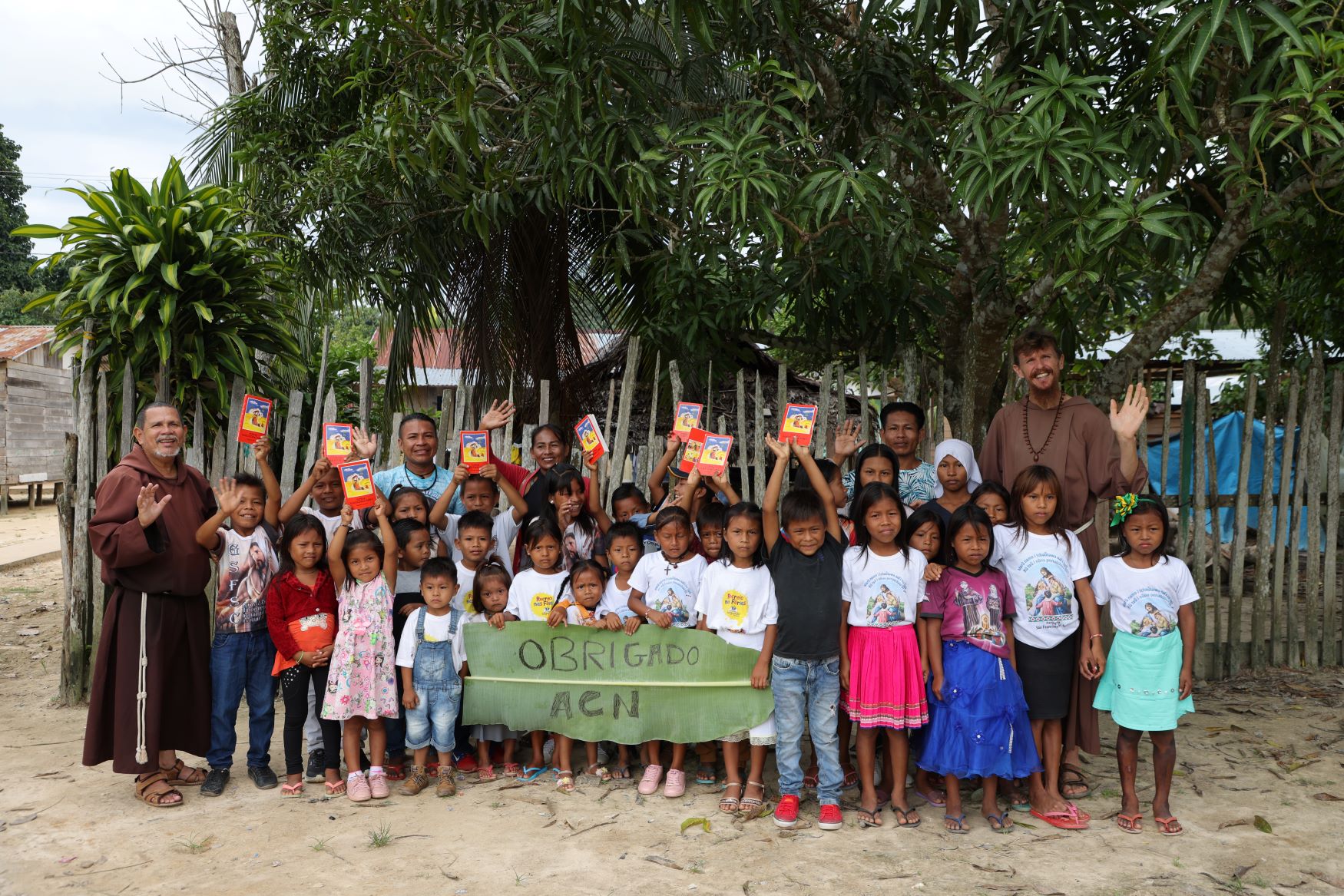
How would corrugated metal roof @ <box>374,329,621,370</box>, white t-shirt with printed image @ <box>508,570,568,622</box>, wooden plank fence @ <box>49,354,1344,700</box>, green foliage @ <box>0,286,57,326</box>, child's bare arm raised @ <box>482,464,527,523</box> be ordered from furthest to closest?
1. green foliage @ <box>0,286,57,326</box>
2. corrugated metal roof @ <box>374,329,621,370</box>
3. wooden plank fence @ <box>49,354,1344,700</box>
4. child's bare arm raised @ <box>482,464,527,523</box>
5. white t-shirt with printed image @ <box>508,570,568,622</box>

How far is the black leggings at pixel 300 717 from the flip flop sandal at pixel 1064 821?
2.86m

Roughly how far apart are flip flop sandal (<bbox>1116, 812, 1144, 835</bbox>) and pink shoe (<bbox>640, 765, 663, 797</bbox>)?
179 cm

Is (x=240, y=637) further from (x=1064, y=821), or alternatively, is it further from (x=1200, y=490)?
(x=1200, y=490)

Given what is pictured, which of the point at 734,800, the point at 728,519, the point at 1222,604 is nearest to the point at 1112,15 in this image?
the point at 728,519

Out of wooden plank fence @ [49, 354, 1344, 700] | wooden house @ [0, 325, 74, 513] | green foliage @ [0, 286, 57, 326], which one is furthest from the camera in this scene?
green foliage @ [0, 286, 57, 326]

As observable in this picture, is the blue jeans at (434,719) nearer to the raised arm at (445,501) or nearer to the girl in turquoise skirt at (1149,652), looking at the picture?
the raised arm at (445,501)

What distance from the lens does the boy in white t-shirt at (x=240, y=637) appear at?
410 centimetres

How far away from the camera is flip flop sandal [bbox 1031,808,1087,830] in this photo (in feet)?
12.1

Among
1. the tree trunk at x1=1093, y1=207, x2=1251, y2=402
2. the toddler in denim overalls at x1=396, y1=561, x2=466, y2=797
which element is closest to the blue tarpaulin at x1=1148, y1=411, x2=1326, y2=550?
the tree trunk at x1=1093, y1=207, x2=1251, y2=402

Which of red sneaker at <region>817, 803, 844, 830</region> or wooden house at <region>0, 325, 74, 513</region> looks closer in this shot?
red sneaker at <region>817, 803, 844, 830</region>

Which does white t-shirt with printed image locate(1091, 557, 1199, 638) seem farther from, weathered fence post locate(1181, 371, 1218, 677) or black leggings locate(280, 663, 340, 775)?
black leggings locate(280, 663, 340, 775)

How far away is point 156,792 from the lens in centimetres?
397

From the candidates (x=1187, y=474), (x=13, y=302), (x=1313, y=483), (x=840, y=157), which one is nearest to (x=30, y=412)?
(x=13, y=302)

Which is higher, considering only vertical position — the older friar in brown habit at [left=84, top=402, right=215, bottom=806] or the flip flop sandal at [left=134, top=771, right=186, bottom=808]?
the older friar in brown habit at [left=84, top=402, right=215, bottom=806]
